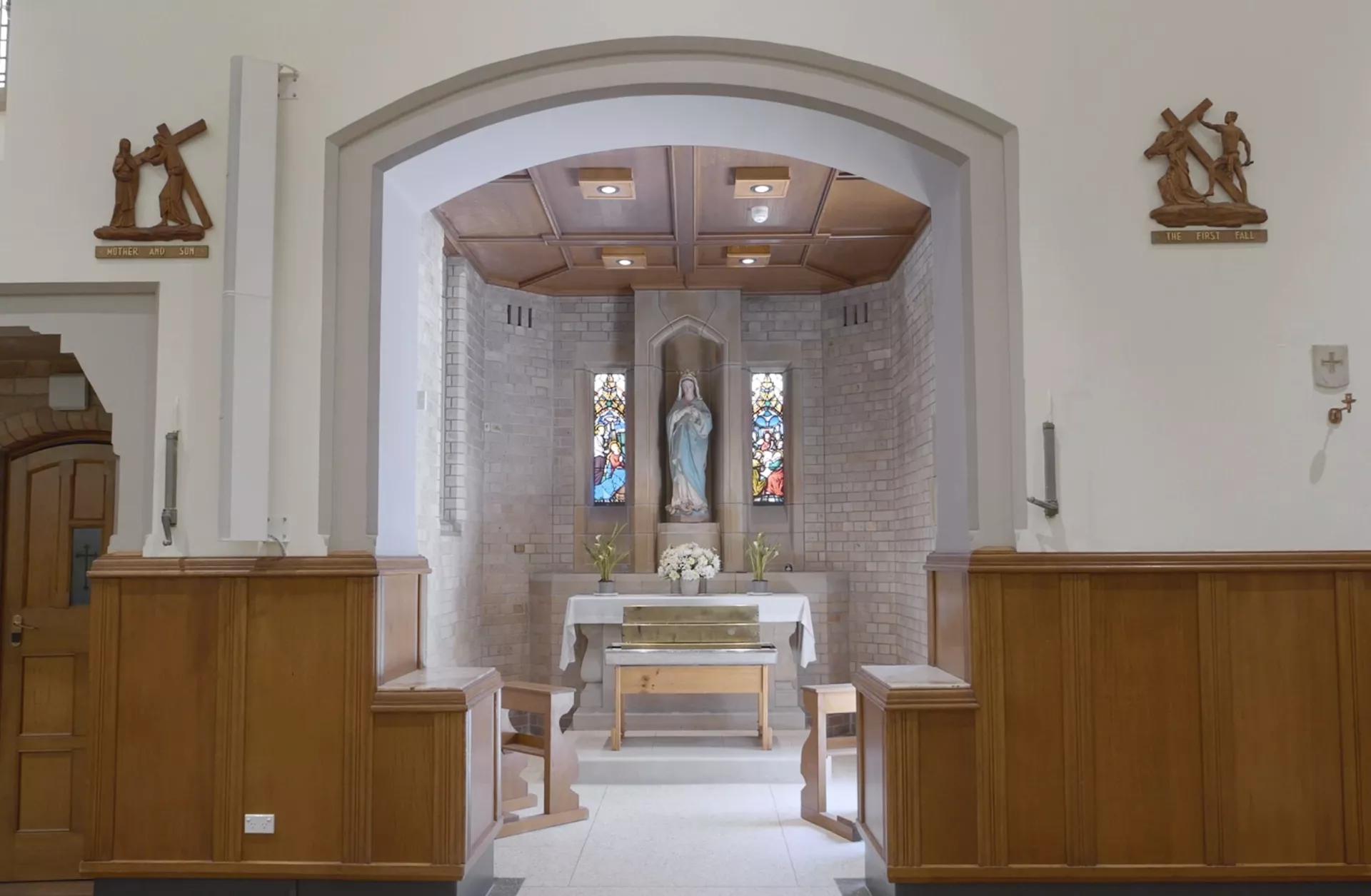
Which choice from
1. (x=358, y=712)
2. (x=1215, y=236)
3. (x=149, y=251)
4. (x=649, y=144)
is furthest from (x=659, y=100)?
(x=358, y=712)

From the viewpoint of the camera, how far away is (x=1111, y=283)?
4.20 meters

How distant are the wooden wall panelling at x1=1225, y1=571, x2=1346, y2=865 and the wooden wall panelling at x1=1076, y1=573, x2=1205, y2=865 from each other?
15 centimetres

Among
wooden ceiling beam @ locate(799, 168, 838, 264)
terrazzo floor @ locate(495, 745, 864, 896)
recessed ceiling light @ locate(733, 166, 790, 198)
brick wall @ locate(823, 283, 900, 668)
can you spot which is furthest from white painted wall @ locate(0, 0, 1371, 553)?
brick wall @ locate(823, 283, 900, 668)

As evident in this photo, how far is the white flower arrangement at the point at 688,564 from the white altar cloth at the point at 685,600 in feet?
1.13

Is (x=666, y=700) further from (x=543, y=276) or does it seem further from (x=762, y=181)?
(x=762, y=181)

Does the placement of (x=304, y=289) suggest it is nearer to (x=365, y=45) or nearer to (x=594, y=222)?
(x=365, y=45)

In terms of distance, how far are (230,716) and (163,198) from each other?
1955 mm

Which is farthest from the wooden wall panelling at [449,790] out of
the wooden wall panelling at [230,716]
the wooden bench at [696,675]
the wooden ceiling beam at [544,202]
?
the wooden ceiling beam at [544,202]

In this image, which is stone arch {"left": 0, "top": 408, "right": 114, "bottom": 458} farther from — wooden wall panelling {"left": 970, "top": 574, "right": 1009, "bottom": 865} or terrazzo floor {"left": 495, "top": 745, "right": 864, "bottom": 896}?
wooden wall panelling {"left": 970, "top": 574, "right": 1009, "bottom": 865}

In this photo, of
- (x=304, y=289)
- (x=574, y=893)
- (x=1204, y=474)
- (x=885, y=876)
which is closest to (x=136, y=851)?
(x=574, y=893)

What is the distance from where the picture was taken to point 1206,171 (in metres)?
4.20

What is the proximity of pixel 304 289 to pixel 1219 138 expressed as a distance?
352cm

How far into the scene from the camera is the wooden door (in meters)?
4.88

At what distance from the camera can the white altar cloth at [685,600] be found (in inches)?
340
